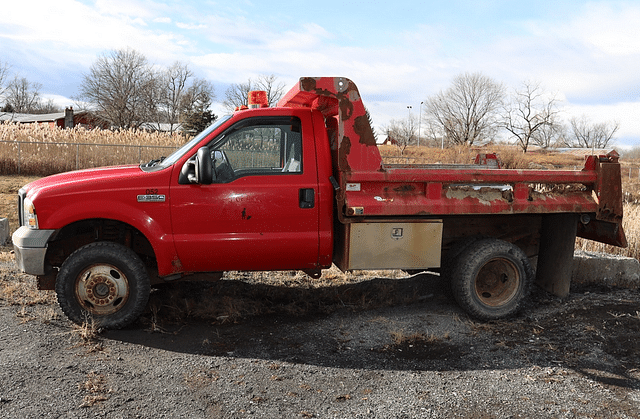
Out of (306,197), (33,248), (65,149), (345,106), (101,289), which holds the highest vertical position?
(345,106)

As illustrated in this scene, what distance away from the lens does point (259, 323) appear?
17.8ft

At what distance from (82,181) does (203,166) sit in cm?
121

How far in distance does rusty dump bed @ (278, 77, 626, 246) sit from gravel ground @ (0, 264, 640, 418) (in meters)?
1.16

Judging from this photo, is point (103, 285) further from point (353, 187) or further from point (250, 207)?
point (353, 187)

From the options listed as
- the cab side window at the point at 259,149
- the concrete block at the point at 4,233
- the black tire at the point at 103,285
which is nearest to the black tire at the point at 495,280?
the cab side window at the point at 259,149

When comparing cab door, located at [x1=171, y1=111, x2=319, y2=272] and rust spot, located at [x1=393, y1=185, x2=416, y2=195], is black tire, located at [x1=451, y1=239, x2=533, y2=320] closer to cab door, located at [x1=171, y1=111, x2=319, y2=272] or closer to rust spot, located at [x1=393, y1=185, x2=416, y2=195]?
rust spot, located at [x1=393, y1=185, x2=416, y2=195]

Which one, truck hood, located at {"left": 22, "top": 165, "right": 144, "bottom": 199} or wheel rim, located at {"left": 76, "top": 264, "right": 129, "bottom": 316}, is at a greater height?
truck hood, located at {"left": 22, "top": 165, "right": 144, "bottom": 199}

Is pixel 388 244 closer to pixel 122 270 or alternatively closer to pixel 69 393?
pixel 122 270

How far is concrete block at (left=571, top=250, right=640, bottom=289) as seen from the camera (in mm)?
7035

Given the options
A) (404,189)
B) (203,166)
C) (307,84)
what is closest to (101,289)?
(203,166)

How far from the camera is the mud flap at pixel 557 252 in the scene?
6.01m

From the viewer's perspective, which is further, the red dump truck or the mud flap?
the mud flap

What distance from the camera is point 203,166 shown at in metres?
4.77

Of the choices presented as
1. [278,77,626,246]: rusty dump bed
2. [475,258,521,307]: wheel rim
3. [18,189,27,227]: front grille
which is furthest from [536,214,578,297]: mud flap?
[18,189,27,227]: front grille
